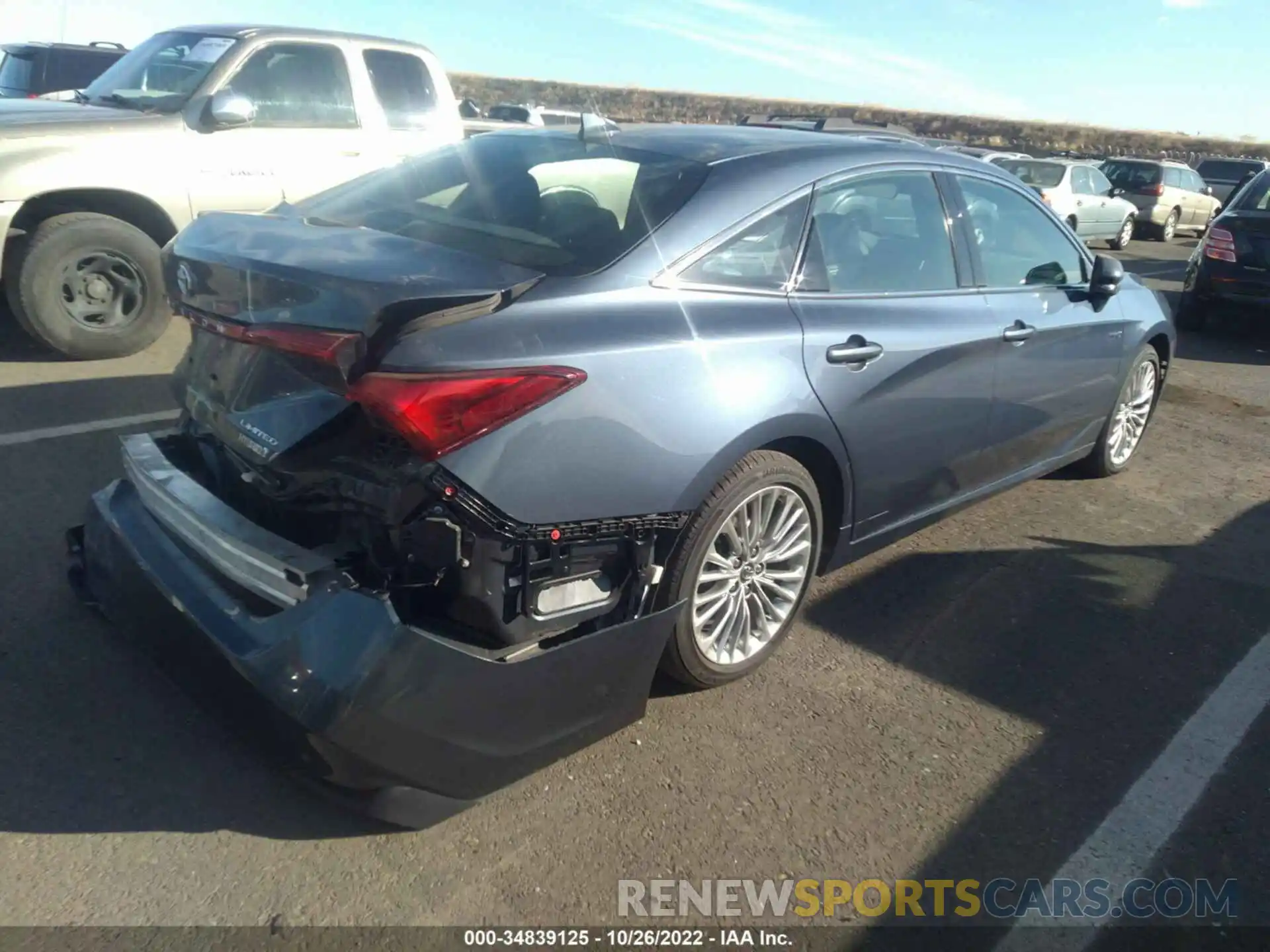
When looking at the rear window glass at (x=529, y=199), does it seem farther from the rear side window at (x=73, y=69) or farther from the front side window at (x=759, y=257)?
the rear side window at (x=73, y=69)

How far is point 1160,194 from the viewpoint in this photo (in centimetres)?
1916

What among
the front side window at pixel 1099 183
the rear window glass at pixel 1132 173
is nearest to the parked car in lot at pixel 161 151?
the front side window at pixel 1099 183

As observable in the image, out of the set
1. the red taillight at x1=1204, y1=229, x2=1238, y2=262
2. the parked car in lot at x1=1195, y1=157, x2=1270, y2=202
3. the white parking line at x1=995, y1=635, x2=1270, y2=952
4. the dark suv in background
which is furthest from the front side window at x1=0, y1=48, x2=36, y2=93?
the parked car in lot at x1=1195, y1=157, x2=1270, y2=202

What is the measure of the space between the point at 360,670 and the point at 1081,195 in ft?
54.4

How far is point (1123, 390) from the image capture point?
5.45 metres

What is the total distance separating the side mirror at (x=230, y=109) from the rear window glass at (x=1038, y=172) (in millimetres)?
12170

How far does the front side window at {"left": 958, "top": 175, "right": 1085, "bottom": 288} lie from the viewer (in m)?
4.35

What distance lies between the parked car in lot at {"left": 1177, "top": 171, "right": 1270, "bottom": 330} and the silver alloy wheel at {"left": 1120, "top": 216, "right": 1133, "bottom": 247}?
792 cm

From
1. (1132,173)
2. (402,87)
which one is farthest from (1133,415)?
(1132,173)

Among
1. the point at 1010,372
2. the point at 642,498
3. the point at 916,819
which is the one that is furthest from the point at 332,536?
the point at 1010,372

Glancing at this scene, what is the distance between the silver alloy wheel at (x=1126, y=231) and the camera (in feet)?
58.6

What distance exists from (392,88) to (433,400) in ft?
19.8

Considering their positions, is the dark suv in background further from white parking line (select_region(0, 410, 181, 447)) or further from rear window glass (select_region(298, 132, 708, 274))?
rear window glass (select_region(298, 132, 708, 274))

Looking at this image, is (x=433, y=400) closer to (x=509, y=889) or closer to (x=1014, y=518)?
(x=509, y=889)
